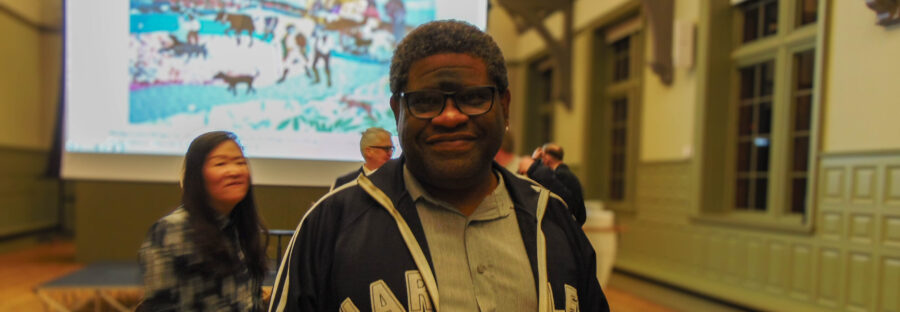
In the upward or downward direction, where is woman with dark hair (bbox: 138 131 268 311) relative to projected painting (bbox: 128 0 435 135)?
downward

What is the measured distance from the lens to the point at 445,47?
0.87 meters

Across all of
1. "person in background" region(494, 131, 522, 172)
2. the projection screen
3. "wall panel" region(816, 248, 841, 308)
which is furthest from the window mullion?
the projection screen

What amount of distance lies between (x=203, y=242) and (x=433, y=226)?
58cm

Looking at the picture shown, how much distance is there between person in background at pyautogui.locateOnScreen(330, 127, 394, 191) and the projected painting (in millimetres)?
63

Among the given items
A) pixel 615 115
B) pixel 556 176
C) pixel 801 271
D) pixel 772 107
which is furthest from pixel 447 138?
pixel 615 115

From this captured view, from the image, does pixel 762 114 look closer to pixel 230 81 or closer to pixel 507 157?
pixel 507 157

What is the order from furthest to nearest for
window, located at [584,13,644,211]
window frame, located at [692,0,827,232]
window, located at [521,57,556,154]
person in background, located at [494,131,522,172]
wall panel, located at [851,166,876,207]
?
1. window, located at [521,57,556,154]
2. window, located at [584,13,644,211]
3. window frame, located at [692,0,827,232]
4. wall panel, located at [851,166,876,207]
5. person in background, located at [494,131,522,172]

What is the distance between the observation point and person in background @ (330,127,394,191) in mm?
1432

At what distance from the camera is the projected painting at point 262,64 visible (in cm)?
152

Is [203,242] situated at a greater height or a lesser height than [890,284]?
greater

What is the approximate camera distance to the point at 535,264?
3.07ft

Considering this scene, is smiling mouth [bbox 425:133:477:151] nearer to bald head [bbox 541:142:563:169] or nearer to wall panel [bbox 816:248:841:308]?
bald head [bbox 541:142:563:169]

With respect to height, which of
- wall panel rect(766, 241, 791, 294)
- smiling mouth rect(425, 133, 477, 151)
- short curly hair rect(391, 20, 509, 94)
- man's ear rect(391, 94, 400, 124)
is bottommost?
wall panel rect(766, 241, 791, 294)

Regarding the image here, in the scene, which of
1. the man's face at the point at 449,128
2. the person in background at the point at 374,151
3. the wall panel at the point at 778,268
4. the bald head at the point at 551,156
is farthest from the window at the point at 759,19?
the man's face at the point at 449,128
